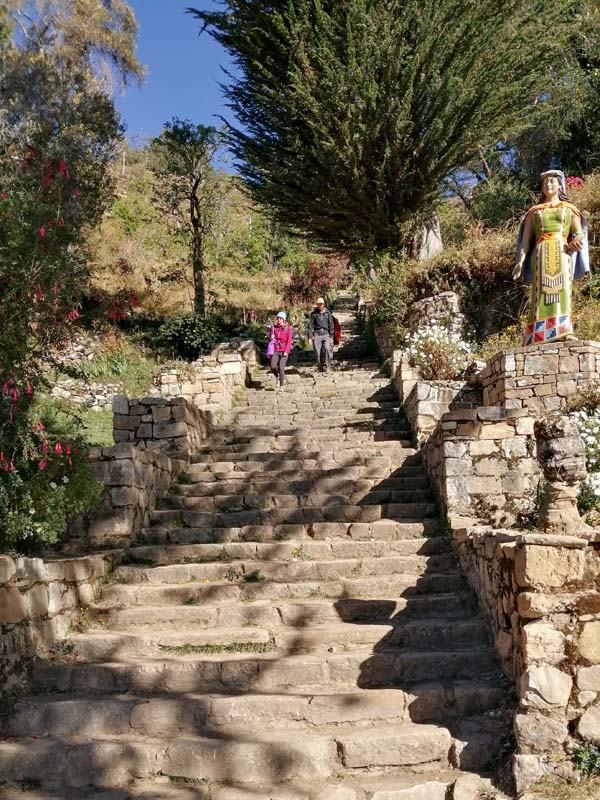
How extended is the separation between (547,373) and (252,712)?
648cm

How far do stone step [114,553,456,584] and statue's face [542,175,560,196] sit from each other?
546 centimetres

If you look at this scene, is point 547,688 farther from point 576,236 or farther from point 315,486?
point 576,236

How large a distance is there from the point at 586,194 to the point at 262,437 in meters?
9.03

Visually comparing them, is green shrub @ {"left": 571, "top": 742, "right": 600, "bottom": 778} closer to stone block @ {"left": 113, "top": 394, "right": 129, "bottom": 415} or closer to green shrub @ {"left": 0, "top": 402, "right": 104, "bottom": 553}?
green shrub @ {"left": 0, "top": 402, "right": 104, "bottom": 553}

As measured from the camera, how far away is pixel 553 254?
29.0ft

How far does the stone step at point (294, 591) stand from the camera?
573 centimetres

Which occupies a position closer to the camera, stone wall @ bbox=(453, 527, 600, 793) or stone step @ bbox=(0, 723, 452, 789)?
stone wall @ bbox=(453, 527, 600, 793)

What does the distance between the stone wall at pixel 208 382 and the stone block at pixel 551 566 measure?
796 centimetres

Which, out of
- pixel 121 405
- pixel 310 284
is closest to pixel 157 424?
pixel 121 405

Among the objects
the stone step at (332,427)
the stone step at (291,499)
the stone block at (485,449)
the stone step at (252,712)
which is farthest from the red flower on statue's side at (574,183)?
the stone step at (252,712)

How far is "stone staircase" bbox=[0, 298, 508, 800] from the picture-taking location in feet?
12.5

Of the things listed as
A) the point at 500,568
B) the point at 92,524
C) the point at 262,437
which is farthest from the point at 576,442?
the point at 262,437

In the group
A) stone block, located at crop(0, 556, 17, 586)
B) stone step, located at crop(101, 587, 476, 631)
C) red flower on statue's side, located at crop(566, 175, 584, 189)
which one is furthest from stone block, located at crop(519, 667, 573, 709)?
red flower on statue's side, located at crop(566, 175, 584, 189)

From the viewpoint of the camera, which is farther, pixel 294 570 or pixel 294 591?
pixel 294 570
